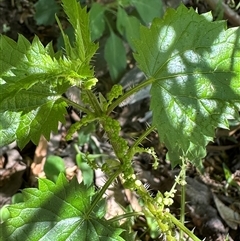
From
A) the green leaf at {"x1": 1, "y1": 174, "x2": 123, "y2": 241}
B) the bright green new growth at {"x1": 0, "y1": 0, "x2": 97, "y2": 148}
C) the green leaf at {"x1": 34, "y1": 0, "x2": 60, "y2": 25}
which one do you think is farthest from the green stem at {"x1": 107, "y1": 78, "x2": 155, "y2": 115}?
the green leaf at {"x1": 34, "y1": 0, "x2": 60, "y2": 25}

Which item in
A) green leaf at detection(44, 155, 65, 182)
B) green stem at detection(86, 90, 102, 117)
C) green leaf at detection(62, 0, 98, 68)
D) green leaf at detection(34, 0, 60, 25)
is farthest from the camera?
green leaf at detection(34, 0, 60, 25)

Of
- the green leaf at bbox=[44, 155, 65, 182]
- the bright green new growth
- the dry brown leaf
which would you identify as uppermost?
the bright green new growth

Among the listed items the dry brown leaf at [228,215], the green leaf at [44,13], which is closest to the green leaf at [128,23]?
the green leaf at [44,13]

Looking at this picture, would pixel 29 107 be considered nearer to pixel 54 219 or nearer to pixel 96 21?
pixel 54 219

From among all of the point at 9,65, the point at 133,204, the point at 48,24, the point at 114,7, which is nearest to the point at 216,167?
the point at 133,204

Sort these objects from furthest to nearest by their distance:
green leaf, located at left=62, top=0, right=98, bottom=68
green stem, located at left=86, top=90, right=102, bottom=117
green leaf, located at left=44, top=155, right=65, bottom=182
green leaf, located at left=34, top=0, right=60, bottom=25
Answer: green leaf, located at left=34, top=0, right=60, bottom=25, green leaf, located at left=44, top=155, right=65, bottom=182, green stem, located at left=86, top=90, right=102, bottom=117, green leaf, located at left=62, top=0, right=98, bottom=68

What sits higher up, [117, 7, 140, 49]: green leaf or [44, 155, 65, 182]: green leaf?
[117, 7, 140, 49]: green leaf

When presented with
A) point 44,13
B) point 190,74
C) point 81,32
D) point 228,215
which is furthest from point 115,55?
point 81,32

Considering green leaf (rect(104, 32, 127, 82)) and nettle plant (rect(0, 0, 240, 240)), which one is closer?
nettle plant (rect(0, 0, 240, 240))

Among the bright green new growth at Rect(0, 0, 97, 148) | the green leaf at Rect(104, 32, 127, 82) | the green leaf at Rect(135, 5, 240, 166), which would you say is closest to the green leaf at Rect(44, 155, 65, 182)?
the green leaf at Rect(104, 32, 127, 82)

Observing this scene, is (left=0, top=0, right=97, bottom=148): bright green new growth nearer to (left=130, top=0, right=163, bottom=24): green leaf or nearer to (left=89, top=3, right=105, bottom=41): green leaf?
(left=89, top=3, right=105, bottom=41): green leaf
